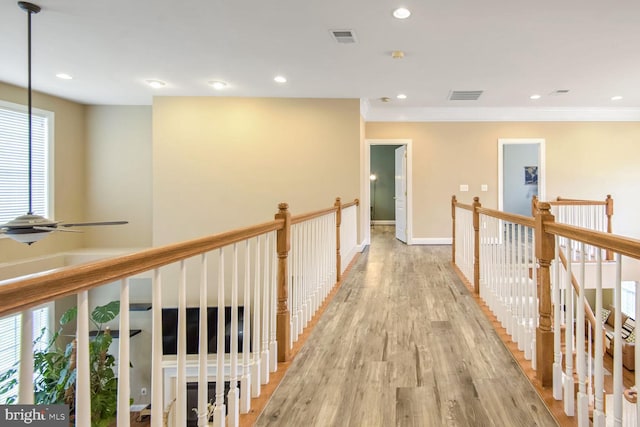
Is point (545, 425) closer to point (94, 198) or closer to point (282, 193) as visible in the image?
point (282, 193)

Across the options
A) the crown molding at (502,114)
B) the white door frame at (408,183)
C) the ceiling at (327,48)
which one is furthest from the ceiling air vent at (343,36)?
the white door frame at (408,183)

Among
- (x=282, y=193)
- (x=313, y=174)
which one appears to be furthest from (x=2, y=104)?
(x=313, y=174)

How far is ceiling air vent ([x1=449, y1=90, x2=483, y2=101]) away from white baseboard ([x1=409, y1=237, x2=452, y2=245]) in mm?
2639

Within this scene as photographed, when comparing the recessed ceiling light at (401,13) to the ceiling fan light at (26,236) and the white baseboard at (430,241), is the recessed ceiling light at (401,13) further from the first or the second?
the white baseboard at (430,241)

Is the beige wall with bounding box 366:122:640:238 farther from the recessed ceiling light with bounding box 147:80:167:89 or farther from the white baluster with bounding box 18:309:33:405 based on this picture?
the white baluster with bounding box 18:309:33:405

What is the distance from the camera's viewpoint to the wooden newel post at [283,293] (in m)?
2.25

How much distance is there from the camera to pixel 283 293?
7.47 ft

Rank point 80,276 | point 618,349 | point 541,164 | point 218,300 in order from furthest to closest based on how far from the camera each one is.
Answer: point 541,164 → point 218,300 → point 618,349 → point 80,276

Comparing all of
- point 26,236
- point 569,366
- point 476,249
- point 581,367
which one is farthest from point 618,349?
point 26,236

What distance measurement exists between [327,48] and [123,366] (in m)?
3.60

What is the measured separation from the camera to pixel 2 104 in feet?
15.9

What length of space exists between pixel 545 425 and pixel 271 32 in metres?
3.64

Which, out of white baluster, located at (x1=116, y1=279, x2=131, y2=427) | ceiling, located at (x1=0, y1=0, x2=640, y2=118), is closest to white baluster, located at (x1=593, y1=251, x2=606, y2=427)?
white baluster, located at (x1=116, y1=279, x2=131, y2=427)

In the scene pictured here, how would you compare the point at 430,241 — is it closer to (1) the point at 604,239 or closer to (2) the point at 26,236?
(1) the point at 604,239
